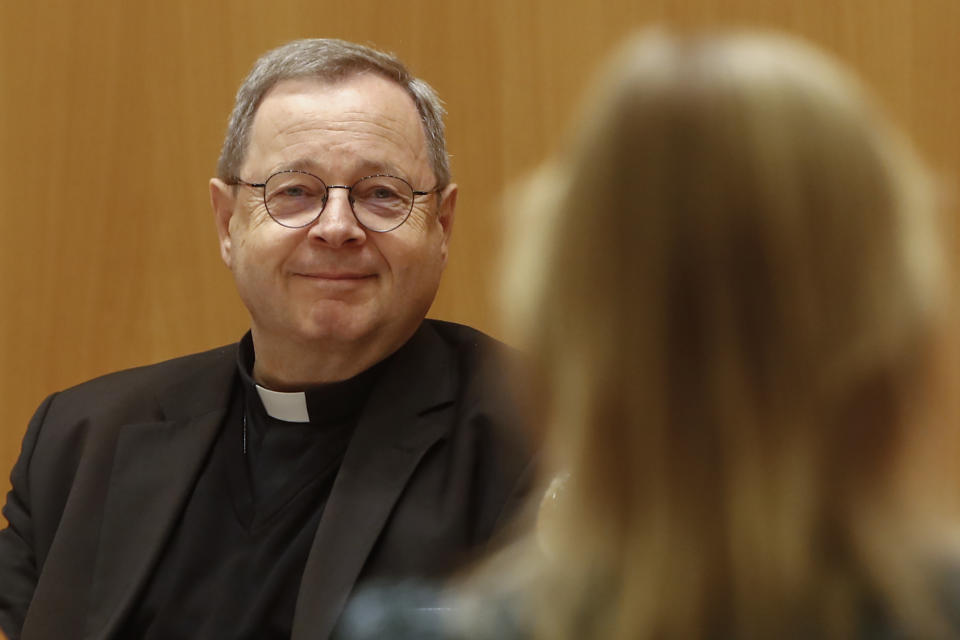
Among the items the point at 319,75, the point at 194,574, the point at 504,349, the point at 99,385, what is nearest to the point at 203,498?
the point at 194,574

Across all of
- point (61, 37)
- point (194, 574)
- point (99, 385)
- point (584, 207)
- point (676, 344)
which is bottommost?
point (194, 574)

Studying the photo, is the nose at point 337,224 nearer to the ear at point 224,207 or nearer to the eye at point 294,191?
the eye at point 294,191

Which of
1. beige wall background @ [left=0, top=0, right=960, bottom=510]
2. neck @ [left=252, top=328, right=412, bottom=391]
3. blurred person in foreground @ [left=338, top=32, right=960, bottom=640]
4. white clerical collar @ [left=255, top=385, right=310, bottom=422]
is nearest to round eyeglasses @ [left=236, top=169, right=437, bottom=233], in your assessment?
neck @ [left=252, top=328, right=412, bottom=391]

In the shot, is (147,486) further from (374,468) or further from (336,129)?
(336,129)

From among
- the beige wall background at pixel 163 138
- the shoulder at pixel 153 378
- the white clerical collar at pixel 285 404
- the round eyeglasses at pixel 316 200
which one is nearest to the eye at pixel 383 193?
the round eyeglasses at pixel 316 200

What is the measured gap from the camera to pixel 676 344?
957mm

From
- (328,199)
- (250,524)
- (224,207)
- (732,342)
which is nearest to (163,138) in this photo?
(224,207)

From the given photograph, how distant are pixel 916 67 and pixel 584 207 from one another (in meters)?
2.19

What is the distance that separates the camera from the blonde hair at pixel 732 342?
92cm

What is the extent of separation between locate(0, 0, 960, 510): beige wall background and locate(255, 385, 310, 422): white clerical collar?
71 centimetres

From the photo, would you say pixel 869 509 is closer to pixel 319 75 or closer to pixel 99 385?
pixel 319 75

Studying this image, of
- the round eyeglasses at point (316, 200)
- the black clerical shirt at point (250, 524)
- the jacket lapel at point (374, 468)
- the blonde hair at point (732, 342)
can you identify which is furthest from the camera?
the round eyeglasses at point (316, 200)

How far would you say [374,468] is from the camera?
2.29m

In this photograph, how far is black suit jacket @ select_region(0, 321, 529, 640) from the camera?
7.22 feet
